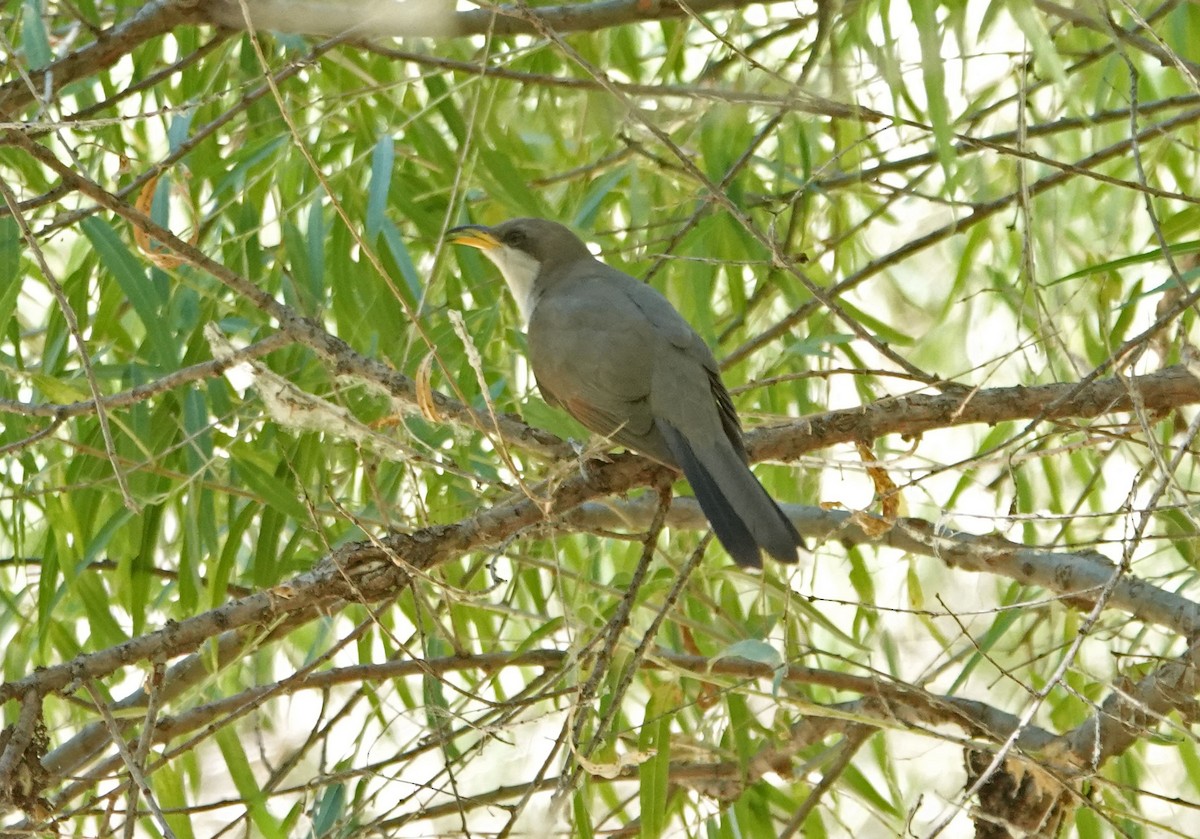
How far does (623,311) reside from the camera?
3260 mm

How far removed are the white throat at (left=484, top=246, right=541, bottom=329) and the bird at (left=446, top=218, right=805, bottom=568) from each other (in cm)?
2

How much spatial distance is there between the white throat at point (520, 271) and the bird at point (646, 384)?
0.06 feet

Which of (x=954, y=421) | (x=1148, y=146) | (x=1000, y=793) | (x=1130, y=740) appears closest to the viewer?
(x=954, y=421)

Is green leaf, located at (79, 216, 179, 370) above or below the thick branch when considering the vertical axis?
below

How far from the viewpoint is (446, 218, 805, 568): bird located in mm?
2494

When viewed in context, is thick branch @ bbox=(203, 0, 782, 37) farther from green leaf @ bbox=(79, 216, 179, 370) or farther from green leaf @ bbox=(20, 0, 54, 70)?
green leaf @ bbox=(79, 216, 179, 370)

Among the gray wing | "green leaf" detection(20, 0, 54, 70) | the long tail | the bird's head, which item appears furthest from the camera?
the bird's head

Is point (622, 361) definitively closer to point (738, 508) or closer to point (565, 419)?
point (565, 419)

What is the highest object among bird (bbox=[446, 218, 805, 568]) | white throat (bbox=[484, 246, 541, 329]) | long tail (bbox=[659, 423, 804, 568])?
white throat (bbox=[484, 246, 541, 329])

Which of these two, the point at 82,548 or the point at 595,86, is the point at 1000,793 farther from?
the point at 82,548

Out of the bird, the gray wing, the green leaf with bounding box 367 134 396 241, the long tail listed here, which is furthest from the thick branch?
the long tail

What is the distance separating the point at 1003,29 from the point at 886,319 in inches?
40.5

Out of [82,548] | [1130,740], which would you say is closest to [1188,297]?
[1130,740]

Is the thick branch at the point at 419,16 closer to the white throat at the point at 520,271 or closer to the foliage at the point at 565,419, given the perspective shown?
the foliage at the point at 565,419
